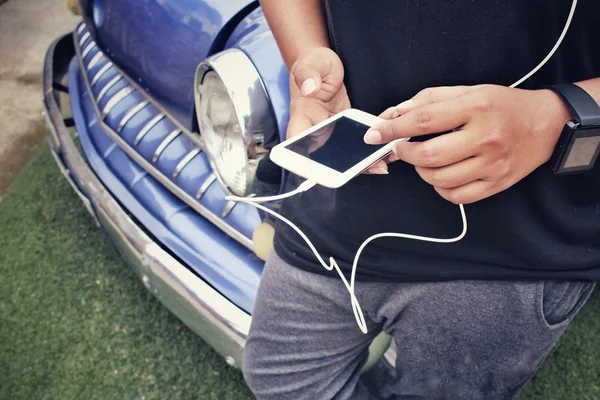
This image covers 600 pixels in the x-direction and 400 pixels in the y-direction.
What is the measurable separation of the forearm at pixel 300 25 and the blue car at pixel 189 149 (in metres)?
0.19

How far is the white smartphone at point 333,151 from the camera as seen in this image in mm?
764

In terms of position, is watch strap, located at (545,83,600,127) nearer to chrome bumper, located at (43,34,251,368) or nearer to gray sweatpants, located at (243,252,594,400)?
gray sweatpants, located at (243,252,594,400)

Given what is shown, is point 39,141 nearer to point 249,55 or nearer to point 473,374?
point 249,55

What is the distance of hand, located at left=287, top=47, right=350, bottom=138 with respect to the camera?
0.82m

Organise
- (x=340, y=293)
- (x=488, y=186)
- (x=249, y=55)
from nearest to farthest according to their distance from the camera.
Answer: (x=488, y=186)
(x=340, y=293)
(x=249, y=55)

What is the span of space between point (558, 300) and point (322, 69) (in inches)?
19.1

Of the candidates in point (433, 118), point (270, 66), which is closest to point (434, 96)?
point (433, 118)

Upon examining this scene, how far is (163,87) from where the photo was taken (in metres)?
1.42

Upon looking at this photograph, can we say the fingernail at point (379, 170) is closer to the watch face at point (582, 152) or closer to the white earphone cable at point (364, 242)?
the white earphone cable at point (364, 242)

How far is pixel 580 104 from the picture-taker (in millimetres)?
664

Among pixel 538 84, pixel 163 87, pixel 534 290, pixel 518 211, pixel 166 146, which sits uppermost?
pixel 538 84

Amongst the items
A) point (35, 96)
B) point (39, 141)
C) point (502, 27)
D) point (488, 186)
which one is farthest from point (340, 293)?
point (35, 96)

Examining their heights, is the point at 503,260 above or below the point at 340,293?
above

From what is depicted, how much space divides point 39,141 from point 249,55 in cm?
180
